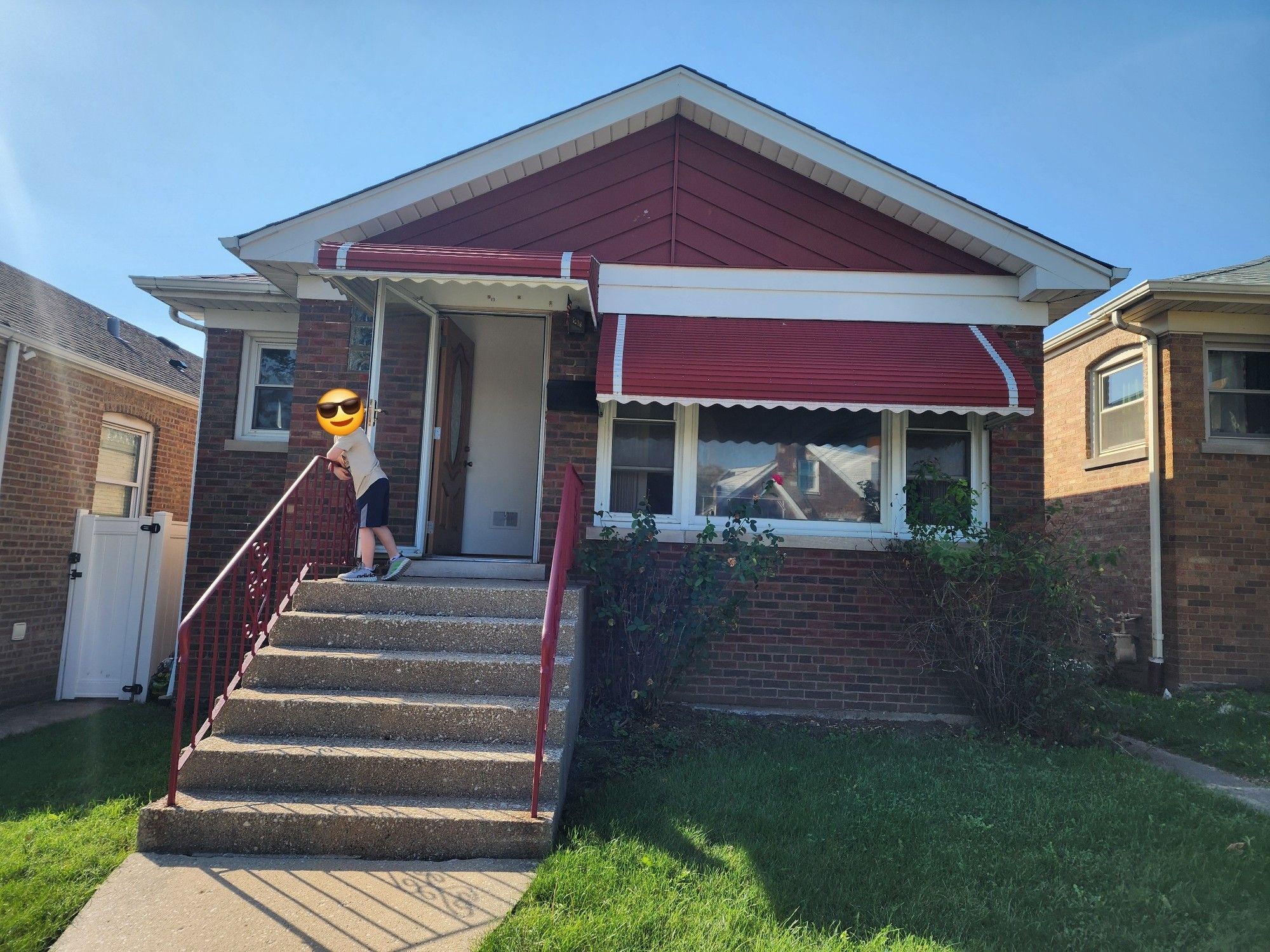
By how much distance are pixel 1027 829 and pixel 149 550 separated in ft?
27.2

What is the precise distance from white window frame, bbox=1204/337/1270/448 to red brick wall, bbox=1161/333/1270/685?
8 cm

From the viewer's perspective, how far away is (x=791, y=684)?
619cm

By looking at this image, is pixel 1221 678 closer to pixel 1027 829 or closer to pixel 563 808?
pixel 1027 829

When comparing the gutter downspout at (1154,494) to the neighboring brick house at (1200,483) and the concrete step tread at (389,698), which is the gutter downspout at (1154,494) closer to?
the neighboring brick house at (1200,483)

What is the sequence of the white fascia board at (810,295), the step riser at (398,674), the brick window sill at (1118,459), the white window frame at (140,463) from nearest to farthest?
the step riser at (398,674) < the white fascia board at (810,295) < the brick window sill at (1118,459) < the white window frame at (140,463)

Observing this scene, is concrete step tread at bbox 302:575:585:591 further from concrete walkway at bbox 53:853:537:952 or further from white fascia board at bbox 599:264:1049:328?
white fascia board at bbox 599:264:1049:328

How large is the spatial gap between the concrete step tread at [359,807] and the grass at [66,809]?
408mm

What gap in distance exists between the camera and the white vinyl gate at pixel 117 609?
25.4ft

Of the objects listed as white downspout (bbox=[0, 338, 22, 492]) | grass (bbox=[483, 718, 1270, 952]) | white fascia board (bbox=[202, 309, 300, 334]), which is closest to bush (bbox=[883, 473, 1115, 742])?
grass (bbox=[483, 718, 1270, 952])

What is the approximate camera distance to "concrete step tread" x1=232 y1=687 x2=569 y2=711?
167 inches

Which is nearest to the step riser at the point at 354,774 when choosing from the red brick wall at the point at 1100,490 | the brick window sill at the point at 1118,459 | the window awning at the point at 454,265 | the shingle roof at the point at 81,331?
the window awning at the point at 454,265

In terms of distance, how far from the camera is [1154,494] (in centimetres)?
793

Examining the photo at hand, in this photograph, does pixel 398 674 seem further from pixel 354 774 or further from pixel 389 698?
pixel 354 774
